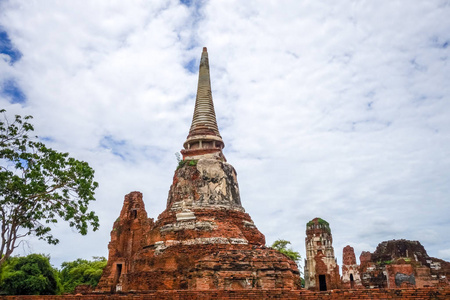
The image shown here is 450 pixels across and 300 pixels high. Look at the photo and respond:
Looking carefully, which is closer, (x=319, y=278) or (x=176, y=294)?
(x=176, y=294)

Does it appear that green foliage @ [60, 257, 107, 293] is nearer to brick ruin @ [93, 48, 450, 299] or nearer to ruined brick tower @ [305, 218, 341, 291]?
brick ruin @ [93, 48, 450, 299]

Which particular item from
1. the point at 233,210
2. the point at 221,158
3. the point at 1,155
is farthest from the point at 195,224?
the point at 1,155

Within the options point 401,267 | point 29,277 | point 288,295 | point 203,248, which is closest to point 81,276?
point 29,277

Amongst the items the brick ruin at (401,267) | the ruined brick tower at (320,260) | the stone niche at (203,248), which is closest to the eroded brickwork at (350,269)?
the brick ruin at (401,267)

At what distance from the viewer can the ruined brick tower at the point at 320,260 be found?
2828 cm

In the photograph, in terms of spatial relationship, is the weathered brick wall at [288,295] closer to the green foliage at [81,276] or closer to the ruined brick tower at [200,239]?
the ruined brick tower at [200,239]

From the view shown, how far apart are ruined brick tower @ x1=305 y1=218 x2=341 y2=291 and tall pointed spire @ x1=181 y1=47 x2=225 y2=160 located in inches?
383

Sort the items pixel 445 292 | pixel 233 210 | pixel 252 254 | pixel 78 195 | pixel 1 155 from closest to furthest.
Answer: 1. pixel 445 292
2. pixel 1 155
3. pixel 78 195
4. pixel 252 254
5. pixel 233 210

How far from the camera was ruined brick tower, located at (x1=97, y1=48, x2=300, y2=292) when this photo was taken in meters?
17.2

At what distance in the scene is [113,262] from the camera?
27797 mm

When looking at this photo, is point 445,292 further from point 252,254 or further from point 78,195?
point 78,195

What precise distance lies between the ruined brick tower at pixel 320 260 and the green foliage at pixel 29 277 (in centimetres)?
2019

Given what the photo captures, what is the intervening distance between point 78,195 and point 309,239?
61.9 ft

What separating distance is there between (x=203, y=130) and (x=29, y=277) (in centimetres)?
1784
